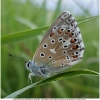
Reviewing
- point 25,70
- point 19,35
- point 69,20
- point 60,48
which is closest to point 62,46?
point 60,48

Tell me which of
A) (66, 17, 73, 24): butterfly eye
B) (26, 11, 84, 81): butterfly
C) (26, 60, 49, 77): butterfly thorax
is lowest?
(26, 60, 49, 77): butterfly thorax

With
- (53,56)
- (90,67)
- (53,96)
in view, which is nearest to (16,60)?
(53,96)

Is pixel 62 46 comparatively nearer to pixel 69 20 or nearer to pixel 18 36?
pixel 69 20

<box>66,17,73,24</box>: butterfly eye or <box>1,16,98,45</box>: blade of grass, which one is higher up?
<box>66,17,73,24</box>: butterfly eye

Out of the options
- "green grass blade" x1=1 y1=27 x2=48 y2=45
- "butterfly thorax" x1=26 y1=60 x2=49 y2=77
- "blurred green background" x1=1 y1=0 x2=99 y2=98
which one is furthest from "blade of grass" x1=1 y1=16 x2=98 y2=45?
"blurred green background" x1=1 y1=0 x2=99 y2=98

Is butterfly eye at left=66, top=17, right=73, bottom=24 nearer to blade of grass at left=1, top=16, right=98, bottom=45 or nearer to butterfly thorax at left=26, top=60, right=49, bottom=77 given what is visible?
blade of grass at left=1, top=16, right=98, bottom=45

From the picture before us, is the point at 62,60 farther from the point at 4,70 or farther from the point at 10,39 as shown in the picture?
the point at 4,70
